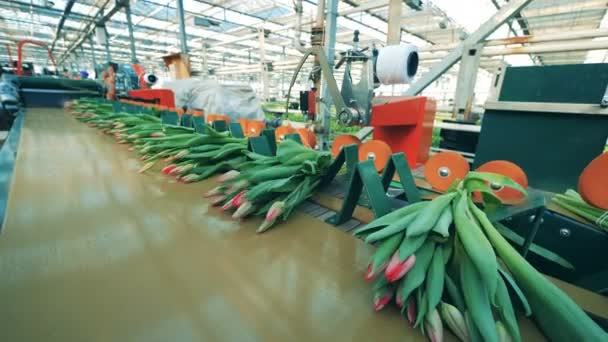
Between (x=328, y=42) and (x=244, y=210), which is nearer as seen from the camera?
(x=244, y=210)

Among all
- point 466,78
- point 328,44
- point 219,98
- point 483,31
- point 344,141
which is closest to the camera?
point 344,141

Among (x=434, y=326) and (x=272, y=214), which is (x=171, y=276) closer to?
(x=272, y=214)

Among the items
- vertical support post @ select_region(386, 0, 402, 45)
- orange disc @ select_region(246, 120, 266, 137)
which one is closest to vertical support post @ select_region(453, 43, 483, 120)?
vertical support post @ select_region(386, 0, 402, 45)

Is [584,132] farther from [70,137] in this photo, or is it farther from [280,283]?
[70,137]

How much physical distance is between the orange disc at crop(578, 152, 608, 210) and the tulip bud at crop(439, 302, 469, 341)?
469 millimetres

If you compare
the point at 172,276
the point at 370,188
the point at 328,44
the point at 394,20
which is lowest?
the point at 172,276

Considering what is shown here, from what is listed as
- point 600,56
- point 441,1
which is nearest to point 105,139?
point 441,1

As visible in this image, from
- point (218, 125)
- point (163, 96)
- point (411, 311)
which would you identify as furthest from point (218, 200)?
point (163, 96)

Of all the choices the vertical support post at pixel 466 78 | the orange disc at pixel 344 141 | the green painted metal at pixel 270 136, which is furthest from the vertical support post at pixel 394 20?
the green painted metal at pixel 270 136

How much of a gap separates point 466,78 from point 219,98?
220cm

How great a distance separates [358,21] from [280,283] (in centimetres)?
908

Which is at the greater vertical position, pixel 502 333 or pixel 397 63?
pixel 397 63

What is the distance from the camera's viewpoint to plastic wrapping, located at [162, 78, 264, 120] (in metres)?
2.45

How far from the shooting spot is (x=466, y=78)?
2.13 metres
